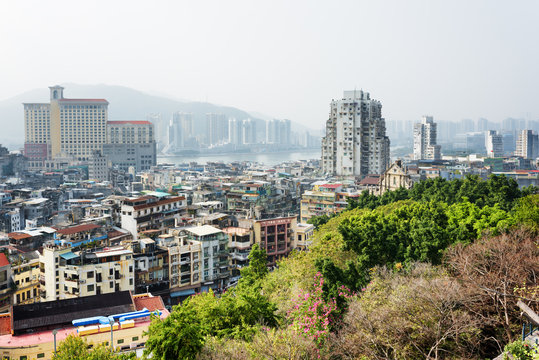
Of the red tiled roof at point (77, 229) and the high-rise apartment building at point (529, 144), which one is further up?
the high-rise apartment building at point (529, 144)

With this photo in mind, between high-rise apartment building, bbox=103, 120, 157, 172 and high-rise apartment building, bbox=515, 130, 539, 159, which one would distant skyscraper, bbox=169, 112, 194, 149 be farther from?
high-rise apartment building, bbox=515, 130, 539, 159

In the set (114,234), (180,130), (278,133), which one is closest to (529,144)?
(278,133)

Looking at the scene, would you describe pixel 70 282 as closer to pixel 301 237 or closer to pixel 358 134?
pixel 301 237

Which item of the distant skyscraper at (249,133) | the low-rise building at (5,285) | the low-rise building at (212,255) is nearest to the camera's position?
the low-rise building at (5,285)

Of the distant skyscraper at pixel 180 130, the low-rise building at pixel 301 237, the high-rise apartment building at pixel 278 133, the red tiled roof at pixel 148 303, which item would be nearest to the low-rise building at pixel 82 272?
the red tiled roof at pixel 148 303

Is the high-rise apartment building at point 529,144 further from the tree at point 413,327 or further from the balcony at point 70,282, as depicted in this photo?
the tree at point 413,327
